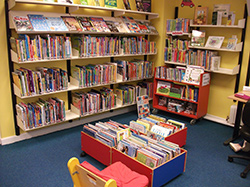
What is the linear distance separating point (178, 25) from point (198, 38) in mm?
539

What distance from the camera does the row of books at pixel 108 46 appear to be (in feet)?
13.5

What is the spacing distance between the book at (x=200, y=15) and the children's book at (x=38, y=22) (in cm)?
285

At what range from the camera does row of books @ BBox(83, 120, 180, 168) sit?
279cm

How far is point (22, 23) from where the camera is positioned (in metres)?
3.49

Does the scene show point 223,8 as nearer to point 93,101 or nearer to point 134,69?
A: point 134,69

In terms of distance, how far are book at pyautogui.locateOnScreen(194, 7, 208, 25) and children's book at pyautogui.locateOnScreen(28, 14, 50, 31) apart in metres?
2.85

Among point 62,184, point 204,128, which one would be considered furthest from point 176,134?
point 62,184

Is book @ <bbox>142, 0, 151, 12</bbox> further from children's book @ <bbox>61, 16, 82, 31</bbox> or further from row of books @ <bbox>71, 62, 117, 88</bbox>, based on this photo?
children's book @ <bbox>61, 16, 82, 31</bbox>

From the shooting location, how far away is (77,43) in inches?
161

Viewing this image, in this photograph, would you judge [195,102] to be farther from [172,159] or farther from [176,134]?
[172,159]

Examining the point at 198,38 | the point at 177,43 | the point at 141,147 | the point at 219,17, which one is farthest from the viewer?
the point at 177,43

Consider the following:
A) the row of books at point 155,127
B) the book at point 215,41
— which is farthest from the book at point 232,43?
the row of books at point 155,127

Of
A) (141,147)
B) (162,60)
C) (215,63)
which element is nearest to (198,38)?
(215,63)

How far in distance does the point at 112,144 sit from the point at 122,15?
2927mm
